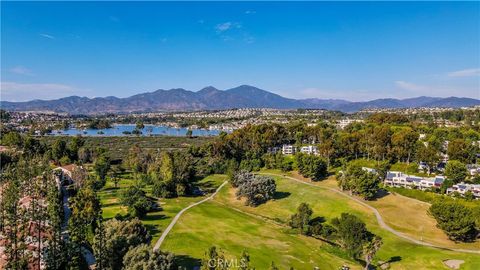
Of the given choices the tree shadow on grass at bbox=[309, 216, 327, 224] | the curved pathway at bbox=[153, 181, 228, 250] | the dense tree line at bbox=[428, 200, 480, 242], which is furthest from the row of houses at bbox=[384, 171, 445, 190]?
the curved pathway at bbox=[153, 181, 228, 250]

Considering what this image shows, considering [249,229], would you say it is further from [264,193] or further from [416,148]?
[416,148]

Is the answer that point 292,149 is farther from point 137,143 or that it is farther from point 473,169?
point 137,143

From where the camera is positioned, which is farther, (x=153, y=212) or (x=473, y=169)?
(x=473, y=169)

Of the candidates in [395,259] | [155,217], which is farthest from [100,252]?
[395,259]

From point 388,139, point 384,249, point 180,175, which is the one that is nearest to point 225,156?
point 180,175

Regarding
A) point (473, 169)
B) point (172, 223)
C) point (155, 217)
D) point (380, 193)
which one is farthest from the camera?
point (473, 169)

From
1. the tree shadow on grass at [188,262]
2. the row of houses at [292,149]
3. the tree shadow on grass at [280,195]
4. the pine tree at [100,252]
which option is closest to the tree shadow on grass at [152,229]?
the tree shadow on grass at [188,262]

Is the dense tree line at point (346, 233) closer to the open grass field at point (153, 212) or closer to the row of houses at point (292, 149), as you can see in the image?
the open grass field at point (153, 212)

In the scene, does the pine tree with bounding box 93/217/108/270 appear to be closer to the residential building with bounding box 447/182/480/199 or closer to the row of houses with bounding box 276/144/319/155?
the residential building with bounding box 447/182/480/199
